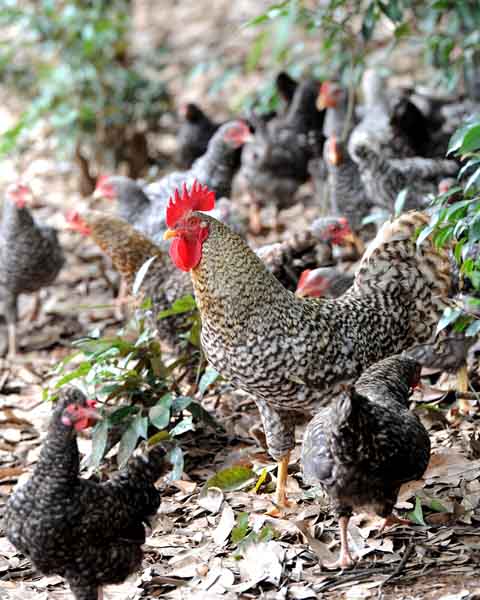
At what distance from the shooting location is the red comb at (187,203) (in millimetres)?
4586

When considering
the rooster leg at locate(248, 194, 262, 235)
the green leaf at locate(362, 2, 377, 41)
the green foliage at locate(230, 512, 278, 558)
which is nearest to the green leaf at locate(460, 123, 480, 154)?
the green foliage at locate(230, 512, 278, 558)

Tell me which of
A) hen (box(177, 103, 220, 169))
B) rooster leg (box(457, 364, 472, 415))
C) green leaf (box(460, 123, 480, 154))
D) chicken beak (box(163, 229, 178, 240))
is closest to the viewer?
green leaf (box(460, 123, 480, 154))

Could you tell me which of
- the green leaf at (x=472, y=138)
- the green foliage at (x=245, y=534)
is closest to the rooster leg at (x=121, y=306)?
the green foliage at (x=245, y=534)

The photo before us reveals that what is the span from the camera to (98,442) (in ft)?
A: 16.5

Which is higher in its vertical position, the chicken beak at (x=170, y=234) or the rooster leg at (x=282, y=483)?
the chicken beak at (x=170, y=234)

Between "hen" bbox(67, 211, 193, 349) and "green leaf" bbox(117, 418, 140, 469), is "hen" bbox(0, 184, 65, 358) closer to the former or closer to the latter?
"hen" bbox(67, 211, 193, 349)

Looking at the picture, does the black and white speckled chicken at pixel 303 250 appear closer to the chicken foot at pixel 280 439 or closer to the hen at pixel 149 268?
the hen at pixel 149 268

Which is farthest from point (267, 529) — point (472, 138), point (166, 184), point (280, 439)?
point (166, 184)

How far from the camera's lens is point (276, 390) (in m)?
4.57

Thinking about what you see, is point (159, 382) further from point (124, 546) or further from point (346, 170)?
point (346, 170)

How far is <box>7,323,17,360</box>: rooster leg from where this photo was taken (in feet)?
24.6

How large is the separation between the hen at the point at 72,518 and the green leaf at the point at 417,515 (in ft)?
4.42

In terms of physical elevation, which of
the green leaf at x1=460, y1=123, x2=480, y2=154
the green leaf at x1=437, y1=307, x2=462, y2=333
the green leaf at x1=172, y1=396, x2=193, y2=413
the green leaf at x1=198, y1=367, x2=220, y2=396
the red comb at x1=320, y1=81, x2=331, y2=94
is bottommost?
the green leaf at x1=172, y1=396, x2=193, y2=413

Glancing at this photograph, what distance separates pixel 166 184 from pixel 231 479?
360 cm
